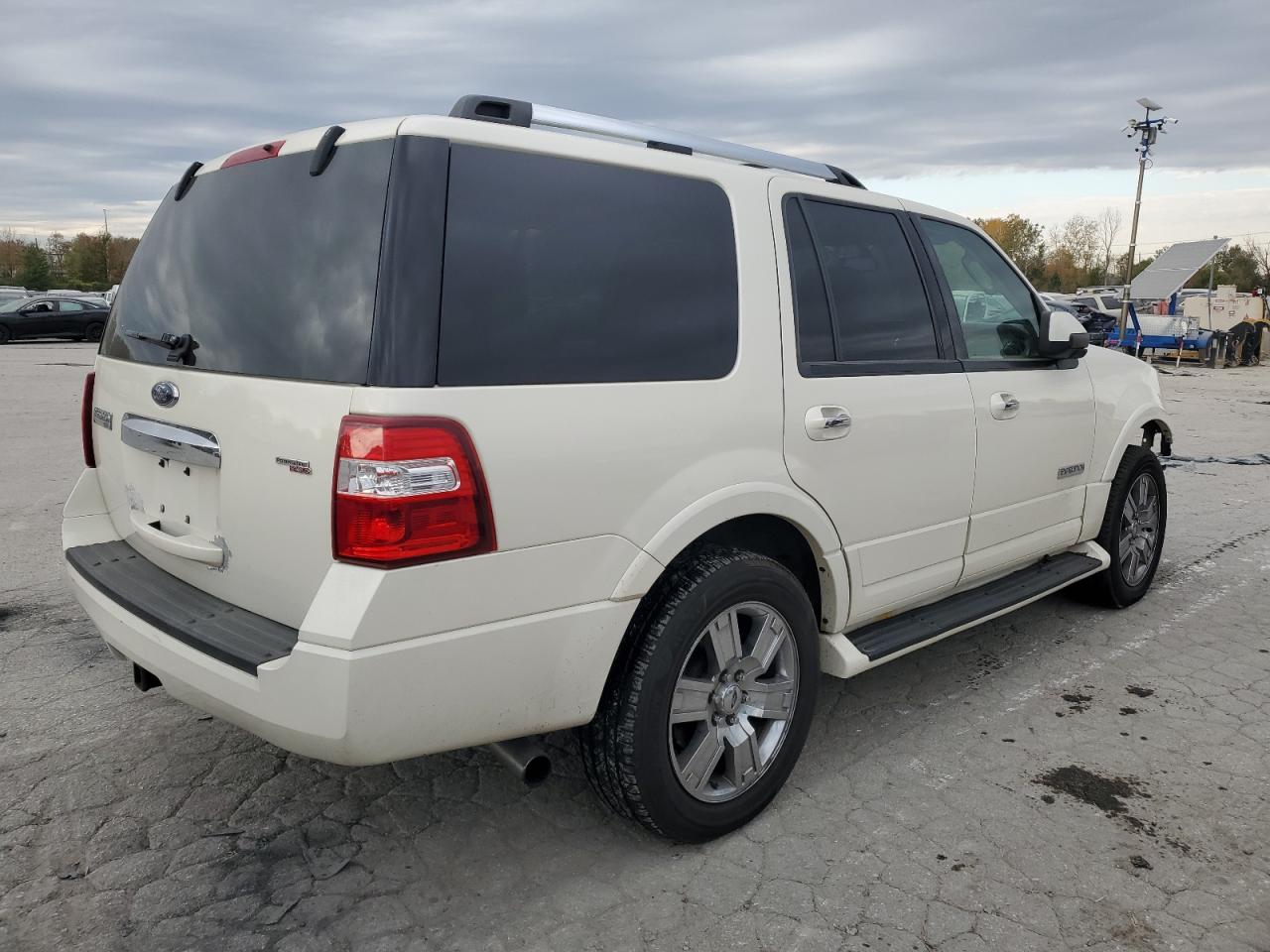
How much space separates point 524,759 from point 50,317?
2849 cm

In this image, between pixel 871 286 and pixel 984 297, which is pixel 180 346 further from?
pixel 984 297

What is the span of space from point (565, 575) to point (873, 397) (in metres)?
1.36

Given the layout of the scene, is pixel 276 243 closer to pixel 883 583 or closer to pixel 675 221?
pixel 675 221

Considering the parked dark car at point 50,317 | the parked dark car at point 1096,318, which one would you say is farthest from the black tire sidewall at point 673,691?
the parked dark car at point 1096,318

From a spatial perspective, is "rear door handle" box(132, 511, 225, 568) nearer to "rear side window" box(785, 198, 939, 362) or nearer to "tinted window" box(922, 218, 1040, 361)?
"rear side window" box(785, 198, 939, 362)

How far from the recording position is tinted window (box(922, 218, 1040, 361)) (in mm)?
3854

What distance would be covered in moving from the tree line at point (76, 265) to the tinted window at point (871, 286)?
3449 inches

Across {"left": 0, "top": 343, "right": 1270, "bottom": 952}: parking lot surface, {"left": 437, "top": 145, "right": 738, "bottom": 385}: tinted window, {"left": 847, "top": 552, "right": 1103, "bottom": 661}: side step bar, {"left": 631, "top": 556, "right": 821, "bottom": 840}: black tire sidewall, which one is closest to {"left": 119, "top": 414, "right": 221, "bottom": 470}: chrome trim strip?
{"left": 437, "top": 145, "right": 738, "bottom": 385}: tinted window

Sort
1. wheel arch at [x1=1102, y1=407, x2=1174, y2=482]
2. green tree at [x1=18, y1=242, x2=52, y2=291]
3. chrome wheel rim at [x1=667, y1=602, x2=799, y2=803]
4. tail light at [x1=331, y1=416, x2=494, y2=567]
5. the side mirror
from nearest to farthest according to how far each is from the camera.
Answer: tail light at [x1=331, y1=416, x2=494, y2=567], chrome wheel rim at [x1=667, y1=602, x2=799, y2=803], the side mirror, wheel arch at [x1=1102, y1=407, x2=1174, y2=482], green tree at [x1=18, y1=242, x2=52, y2=291]

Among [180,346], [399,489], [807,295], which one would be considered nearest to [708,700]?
[399,489]

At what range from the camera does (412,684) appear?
2248 millimetres

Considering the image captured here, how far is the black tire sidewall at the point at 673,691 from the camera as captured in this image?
2.65 meters

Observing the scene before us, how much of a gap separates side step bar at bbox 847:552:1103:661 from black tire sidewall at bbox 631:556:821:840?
391 millimetres

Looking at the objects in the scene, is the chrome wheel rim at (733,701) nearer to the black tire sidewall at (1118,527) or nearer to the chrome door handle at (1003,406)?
the chrome door handle at (1003,406)
